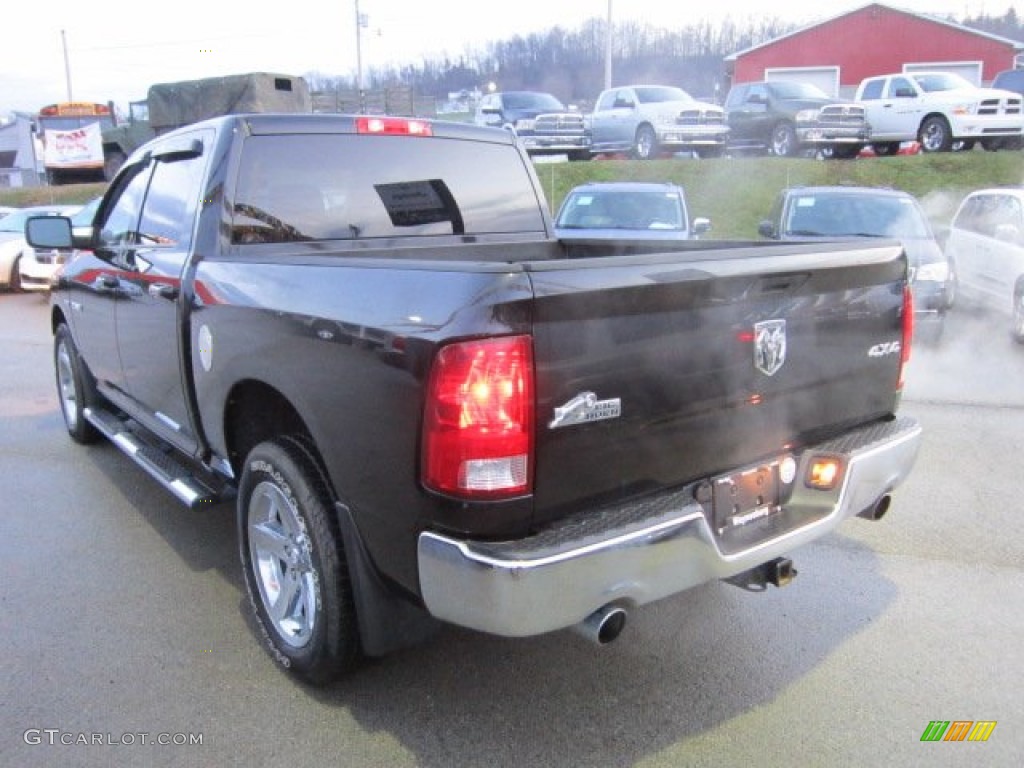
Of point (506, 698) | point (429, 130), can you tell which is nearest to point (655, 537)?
point (506, 698)

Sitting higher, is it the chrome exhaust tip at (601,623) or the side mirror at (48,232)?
the side mirror at (48,232)

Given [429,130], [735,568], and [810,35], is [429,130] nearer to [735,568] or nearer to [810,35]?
[735,568]

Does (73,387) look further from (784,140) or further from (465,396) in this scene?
(784,140)

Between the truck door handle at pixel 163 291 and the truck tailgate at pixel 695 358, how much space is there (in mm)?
2055

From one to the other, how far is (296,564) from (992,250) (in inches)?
399

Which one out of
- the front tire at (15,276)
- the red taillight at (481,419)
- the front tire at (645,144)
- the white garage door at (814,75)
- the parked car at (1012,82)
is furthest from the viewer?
the white garage door at (814,75)

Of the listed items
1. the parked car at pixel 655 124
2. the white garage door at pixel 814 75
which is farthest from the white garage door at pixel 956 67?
the parked car at pixel 655 124

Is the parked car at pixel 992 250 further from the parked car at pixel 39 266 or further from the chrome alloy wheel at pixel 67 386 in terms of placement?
the parked car at pixel 39 266

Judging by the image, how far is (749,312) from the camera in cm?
275

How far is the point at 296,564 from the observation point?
10.1 ft

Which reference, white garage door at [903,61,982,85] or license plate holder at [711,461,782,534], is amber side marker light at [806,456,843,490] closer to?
license plate holder at [711,461,782,534]

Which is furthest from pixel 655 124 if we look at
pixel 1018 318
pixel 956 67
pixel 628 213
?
pixel 956 67

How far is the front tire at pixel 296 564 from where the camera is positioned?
2842 millimetres

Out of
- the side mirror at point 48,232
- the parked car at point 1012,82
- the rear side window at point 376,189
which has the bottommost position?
the side mirror at point 48,232
